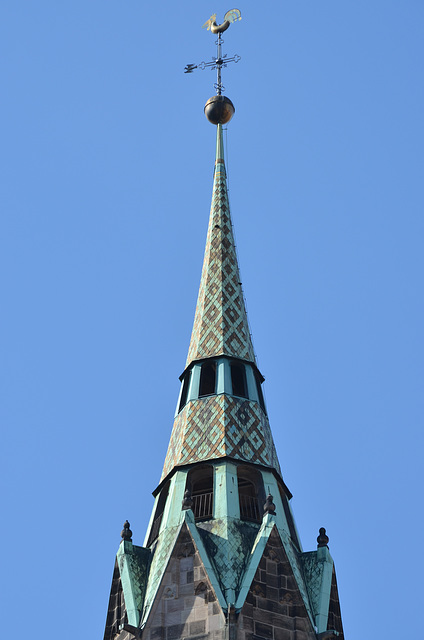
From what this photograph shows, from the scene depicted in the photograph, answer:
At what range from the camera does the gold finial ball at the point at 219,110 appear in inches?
2069

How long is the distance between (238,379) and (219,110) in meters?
12.8

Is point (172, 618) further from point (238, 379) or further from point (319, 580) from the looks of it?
point (238, 379)

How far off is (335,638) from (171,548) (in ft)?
14.5

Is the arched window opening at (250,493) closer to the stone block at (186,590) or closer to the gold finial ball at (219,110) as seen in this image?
the stone block at (186,590)

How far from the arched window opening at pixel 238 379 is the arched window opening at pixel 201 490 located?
3200mm

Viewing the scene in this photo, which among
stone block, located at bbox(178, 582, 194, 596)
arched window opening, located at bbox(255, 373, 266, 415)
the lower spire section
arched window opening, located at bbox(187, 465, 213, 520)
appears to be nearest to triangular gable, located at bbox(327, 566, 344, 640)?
stone block, located at bbox(178, 582, 194, 596)

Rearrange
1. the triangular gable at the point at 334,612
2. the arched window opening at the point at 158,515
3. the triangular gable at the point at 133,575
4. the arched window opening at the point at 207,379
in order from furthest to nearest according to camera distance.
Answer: the arched window opening at the point at 207,379
the arched window opening at the point at 158,515
the triangular gable at the point at 334,612
the triangular gable at the point at 133,575

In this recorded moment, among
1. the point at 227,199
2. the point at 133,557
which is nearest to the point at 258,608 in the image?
the point at 133,557

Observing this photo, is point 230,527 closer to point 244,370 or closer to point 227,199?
point 244,370

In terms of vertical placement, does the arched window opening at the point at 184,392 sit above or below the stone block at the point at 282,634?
above

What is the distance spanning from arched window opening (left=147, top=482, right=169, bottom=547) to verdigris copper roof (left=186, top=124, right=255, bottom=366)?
4.81m

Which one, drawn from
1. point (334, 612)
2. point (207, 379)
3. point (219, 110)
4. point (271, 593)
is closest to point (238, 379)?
point (207, 379)

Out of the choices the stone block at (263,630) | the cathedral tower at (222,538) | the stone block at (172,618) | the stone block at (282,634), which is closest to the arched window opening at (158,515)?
the cathedral tower at (222,538)

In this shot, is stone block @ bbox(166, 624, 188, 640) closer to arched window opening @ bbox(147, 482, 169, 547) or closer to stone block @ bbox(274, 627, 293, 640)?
stone block @ bbox(274, 627, 293, 640)
